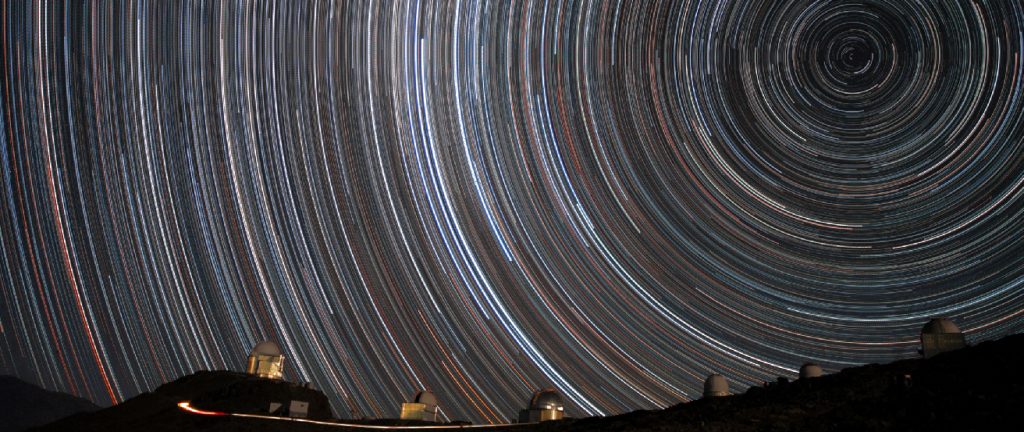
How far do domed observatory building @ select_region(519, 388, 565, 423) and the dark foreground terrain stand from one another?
22.7 feet

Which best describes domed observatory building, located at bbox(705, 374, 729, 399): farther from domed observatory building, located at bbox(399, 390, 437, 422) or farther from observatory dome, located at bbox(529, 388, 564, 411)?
domed observatory building, located at bbox(399, 390, 437, 422)

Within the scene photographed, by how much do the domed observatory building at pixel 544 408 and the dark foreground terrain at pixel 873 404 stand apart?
272 inches

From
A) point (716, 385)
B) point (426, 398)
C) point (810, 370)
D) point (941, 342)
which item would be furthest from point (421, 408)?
point (941, 342)

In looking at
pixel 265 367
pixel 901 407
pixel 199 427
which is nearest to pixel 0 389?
pixel 265 367

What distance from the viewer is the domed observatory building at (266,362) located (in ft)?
121

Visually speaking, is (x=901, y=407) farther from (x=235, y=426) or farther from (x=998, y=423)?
(x=235, y=426)

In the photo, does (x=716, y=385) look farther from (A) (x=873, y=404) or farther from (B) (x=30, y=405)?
(B) (x=30, y=405)

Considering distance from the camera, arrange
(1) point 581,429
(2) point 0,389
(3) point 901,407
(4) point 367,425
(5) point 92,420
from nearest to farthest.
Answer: (3) point 901,407, (1) point 581,429, (4) point 367,425, (5) point 92,420, (2) point 0,389

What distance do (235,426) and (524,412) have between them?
11740 mm

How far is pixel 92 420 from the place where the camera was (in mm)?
30859

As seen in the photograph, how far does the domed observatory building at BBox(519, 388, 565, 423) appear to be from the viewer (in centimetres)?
3212

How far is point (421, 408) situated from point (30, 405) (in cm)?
10542

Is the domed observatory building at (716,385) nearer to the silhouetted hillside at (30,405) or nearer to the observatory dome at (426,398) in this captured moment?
the observatory dome at (426,398)

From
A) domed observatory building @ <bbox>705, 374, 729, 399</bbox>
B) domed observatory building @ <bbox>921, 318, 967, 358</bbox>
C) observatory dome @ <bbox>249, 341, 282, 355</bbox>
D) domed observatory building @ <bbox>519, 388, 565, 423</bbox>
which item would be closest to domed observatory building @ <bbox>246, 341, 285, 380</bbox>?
observatory dome @ <bbox>249, 341, 282, 355</bbox>
